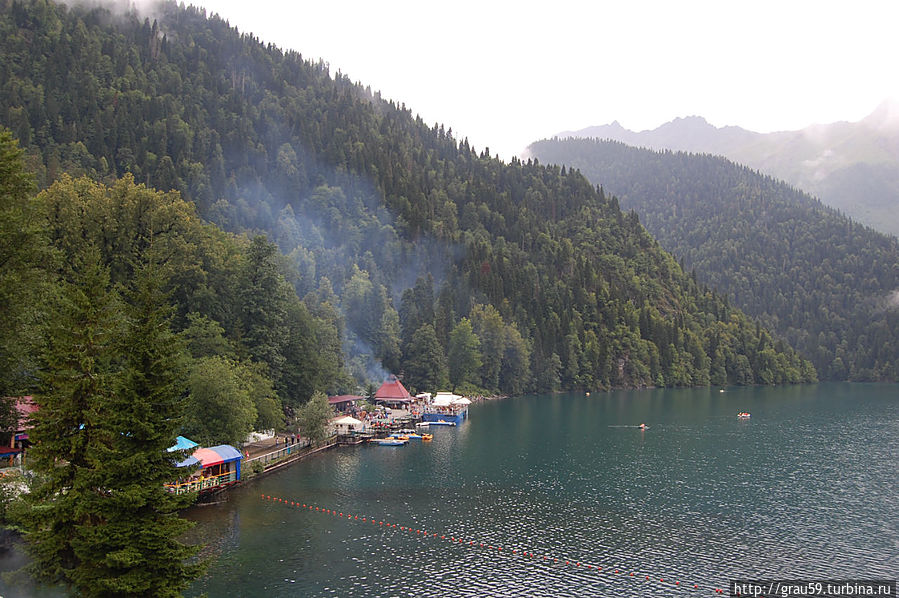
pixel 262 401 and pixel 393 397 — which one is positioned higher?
pixel 262 401

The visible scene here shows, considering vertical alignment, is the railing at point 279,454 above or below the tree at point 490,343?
below

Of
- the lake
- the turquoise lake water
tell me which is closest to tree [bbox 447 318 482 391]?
the turquoise lake water

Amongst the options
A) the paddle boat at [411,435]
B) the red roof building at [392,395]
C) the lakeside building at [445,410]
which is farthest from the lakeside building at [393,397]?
the paddle boat at [411,435]

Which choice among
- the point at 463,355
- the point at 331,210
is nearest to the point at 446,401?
the point at 463,355

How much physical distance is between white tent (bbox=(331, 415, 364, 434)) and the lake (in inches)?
267

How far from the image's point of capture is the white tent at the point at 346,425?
288 feet

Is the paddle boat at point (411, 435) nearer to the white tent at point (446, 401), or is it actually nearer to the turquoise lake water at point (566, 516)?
the turquoise lake water at point (566, 516)

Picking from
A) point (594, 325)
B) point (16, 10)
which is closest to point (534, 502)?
point (594, 325)

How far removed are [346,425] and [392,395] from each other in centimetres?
2688

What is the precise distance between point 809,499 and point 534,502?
80.8 feet

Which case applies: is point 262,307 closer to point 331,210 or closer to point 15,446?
point 15,446

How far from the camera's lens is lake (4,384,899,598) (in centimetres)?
4031

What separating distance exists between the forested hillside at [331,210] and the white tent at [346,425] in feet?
33.4

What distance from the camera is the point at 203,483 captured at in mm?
53812
